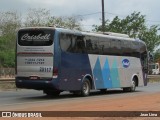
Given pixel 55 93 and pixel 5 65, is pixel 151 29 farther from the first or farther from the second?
pixel 55 93

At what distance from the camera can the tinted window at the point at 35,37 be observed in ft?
77.0

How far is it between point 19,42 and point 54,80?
2.59 meters

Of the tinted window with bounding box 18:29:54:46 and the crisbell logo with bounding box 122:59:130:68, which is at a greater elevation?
the tinted window with bounding box 18:29:54:46

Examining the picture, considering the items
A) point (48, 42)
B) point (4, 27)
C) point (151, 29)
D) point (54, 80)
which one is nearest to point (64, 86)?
point (54, 80)

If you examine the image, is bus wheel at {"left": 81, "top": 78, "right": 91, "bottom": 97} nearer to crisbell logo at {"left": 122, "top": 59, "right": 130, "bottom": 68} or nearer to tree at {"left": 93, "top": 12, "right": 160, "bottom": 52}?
crisbell logo at {"left": 122, "top": 59, "right": 130, "bottom": 68}

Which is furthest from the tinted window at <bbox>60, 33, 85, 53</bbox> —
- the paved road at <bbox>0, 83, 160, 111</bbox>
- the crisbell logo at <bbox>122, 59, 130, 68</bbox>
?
the crisbell logo at <bbox>122, 59, 130, 68</bbox>

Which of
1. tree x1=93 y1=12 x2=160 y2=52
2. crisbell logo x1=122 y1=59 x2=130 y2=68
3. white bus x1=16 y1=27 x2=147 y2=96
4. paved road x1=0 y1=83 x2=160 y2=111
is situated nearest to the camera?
paved road x1=0 y1=83 x2=160 y2=111

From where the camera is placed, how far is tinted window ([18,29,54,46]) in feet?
77.0

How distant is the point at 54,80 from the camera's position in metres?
23.6

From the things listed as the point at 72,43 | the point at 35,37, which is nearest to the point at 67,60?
the point at 72,43

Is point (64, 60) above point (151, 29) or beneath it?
beneath

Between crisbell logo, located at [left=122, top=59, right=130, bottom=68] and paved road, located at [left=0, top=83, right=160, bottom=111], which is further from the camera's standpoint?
crisbell logo, located at [left=122, top=59, right=130, bottom=68]

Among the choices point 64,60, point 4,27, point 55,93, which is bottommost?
point 55,93

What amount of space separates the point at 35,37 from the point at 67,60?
74.7 inches
